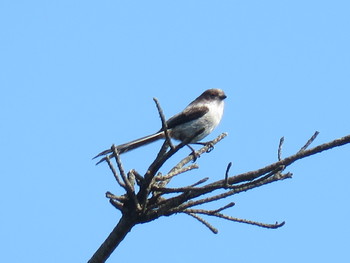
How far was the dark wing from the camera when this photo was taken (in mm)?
8109

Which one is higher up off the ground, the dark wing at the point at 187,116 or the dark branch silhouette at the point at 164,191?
the dark wing at the point at 187,116

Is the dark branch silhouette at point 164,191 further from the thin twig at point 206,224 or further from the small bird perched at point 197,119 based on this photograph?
the small bird perched at point 197,119

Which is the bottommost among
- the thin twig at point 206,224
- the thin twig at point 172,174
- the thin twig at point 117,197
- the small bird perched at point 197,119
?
the thin twig at point 206,224

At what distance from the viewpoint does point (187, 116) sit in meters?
8.22

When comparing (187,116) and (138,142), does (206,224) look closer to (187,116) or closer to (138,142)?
(138,142)

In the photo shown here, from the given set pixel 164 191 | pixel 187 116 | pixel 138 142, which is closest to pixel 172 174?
pixel 164 191

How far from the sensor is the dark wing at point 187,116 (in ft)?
26.6

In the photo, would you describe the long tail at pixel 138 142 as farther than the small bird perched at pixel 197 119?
No

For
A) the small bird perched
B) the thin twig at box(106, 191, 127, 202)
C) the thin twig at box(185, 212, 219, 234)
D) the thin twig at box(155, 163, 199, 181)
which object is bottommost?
the thin twig at box(185, 212, 219, 234)

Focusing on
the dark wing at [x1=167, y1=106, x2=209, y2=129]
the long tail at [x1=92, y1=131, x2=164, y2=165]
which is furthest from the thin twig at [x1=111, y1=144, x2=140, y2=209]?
the dark wing at [x1=167, y1=106, x2=209, y2=129]

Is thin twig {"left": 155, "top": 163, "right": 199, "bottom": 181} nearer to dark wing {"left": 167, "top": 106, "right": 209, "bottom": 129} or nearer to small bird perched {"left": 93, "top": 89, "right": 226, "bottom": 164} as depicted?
small bird perched {"left": 93, "top": 89, "right": 226, "bottom": 164}

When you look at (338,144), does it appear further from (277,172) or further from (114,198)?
(114,198)

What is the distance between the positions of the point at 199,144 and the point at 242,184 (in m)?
4.53

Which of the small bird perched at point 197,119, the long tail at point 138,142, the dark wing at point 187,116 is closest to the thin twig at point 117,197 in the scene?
the long tail at point 138,142
